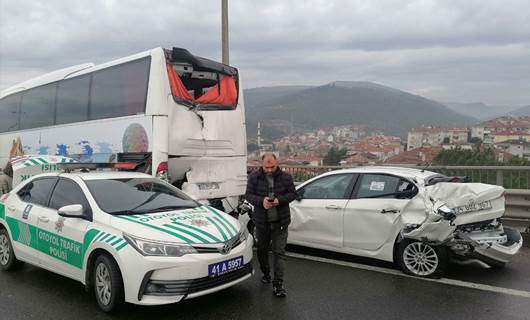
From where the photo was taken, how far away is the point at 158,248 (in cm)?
438

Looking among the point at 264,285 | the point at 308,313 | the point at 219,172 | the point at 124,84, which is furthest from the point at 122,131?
the point at 308,313

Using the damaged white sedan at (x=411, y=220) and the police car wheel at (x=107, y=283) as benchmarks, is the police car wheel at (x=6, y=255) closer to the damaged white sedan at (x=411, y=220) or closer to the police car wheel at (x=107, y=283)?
the police car wheel at (x=107, y=283)

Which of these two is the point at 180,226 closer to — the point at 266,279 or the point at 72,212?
the point at 72,212

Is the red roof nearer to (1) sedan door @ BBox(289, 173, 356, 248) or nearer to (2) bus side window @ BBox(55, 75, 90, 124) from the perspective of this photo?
(1) sedan door @ BBox(289, 173, 356, 248)

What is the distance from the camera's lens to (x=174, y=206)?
545 cm

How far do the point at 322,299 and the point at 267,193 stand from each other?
1.29 metres

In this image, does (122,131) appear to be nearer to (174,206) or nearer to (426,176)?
(174,206)

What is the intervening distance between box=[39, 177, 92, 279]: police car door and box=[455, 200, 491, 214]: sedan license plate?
4264 millimetres

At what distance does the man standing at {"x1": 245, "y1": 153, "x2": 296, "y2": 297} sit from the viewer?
5.23 metres

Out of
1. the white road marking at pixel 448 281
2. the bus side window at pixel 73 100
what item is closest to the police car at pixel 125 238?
the white road marking at pixel 448 281

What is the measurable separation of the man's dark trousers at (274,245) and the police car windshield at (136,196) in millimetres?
924

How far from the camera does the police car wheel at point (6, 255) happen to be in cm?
618

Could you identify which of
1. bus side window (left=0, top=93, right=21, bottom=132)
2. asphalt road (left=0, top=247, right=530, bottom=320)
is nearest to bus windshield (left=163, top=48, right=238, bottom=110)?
asphalt road (left=0, top=247, right=530, bottom=320)

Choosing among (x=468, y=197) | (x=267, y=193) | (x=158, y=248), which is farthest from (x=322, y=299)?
(x=468, y=197)
